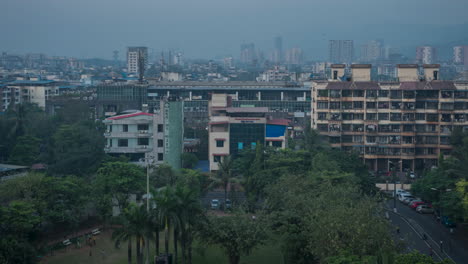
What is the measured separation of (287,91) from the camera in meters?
52.6

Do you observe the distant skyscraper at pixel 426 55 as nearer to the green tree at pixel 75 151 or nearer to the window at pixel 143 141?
the window at pixel 143 141

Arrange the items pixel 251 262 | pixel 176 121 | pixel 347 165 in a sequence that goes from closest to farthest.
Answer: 1. pixel 251 262
2. pixel 347 165
3. pixel 176 121

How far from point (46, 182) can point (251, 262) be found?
27.1 feet

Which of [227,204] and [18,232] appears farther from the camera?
[227,204]

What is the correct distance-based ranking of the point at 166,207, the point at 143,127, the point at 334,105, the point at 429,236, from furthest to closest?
the point at 334,105 → the point at 143,127 → the point at 429,236 → the point at 166,207

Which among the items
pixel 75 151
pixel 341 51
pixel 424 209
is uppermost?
pixel 341 51

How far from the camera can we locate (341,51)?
441 feet

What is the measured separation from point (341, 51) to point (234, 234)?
403 feet

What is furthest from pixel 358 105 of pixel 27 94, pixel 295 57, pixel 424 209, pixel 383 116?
pixel 295 57

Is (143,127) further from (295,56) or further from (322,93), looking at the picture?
(295,56)

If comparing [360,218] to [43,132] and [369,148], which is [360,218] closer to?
[369,148]

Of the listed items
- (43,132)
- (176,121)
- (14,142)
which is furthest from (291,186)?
(43,132)

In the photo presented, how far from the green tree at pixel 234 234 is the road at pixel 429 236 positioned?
192 inches

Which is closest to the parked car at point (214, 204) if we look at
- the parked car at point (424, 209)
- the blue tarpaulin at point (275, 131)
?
the blue tarpaulin at point (275, 131)
